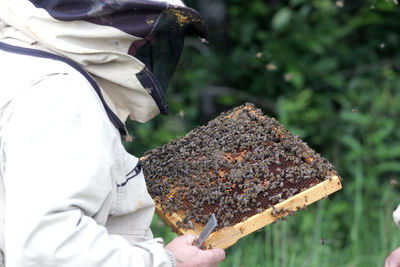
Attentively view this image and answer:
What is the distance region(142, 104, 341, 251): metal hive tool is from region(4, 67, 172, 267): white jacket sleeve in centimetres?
49

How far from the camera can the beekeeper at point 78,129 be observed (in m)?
1.49

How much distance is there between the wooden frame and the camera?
6.22 feet

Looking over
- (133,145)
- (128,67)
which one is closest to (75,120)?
(128,67)

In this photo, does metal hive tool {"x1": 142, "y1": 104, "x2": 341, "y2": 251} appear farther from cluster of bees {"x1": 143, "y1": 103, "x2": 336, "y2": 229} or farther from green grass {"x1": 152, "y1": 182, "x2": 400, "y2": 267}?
green grass {"x1": 152, "y1": 182, "x2": 400, "y2": 267}

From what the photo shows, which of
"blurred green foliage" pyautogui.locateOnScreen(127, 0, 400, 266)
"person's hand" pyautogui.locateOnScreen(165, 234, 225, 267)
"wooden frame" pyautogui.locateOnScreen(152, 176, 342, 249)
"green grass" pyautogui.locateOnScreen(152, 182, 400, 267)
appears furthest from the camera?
"blurred green foliage" pyautogui.locateOnScreen(127, 0, 400, 266)

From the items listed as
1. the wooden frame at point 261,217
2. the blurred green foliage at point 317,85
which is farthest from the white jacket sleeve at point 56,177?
the blurred green foliage at point 317,85

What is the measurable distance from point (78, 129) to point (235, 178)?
0.74 m

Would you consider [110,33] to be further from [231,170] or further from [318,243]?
[318,243]

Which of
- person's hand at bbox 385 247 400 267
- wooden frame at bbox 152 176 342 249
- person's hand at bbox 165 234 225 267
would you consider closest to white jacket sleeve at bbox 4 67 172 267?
person's hand at bbox 165 234 225 267

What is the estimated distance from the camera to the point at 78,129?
1.54m

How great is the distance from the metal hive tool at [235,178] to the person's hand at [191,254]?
73mm

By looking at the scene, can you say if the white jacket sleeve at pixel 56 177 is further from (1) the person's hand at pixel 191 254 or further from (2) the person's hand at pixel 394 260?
(2) the person's hand at pixel 394 260

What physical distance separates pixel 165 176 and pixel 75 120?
0.74m

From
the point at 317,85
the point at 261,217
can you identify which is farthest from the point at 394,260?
the point at 317,85
